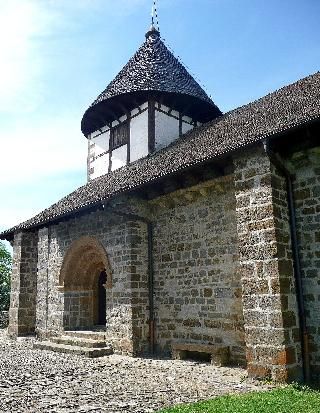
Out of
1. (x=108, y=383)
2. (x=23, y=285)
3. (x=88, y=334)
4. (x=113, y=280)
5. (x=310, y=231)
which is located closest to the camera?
(x=108, y=383)

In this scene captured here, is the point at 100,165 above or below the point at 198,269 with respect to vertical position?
above

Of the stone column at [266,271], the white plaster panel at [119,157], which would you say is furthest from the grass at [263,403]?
the white plaster panel at [119,157]

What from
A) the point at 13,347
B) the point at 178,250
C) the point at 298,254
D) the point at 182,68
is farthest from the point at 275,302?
the point at 182,68

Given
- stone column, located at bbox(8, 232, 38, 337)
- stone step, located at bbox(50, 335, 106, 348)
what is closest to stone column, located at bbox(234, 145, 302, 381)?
stone step, located at bbox(50, 335, 106, 348)

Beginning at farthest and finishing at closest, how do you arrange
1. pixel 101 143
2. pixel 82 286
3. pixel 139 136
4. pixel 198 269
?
pixel 101 143, pixel 139 136, pixel 82 286, pixel 198 269

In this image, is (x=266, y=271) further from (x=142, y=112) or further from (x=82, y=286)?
(x=142, y=112)

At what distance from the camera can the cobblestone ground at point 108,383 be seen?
4363 millimetres

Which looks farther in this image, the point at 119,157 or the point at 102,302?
the point at 119,157

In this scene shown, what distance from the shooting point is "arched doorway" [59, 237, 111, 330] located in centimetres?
991

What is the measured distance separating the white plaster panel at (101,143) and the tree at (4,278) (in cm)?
1107

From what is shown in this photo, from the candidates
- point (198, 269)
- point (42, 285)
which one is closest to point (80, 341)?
point (42, 285)

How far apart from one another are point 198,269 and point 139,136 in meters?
5.19

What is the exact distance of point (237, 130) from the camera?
7.63 metres

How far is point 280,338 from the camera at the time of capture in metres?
5.15
